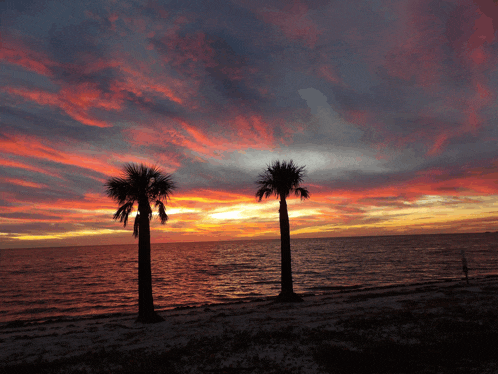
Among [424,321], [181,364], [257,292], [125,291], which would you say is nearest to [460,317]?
[424,321]

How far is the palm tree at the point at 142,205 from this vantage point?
52.6 feet

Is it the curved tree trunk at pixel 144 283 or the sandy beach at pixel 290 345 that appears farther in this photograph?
the curved tree trunk at pixel 144 283

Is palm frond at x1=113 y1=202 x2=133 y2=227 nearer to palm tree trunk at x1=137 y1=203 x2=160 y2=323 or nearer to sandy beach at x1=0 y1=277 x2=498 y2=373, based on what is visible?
palm tree trunk at x1=137 y1=203 x2=160 y2=323

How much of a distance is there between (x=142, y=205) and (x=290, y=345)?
1077 centimetres

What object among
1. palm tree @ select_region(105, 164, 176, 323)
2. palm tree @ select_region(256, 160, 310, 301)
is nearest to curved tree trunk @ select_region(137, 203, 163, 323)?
palm tree @ select_region(105, 164, 176, 323)

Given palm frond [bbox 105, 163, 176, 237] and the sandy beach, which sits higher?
palm frond [bbox 105, 163, 176, 237]

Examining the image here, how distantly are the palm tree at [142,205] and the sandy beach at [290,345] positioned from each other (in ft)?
4.39

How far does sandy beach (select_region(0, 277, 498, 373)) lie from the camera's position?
8938 millimetres

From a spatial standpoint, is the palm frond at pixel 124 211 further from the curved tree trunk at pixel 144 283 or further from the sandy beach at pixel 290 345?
the sandy beach at pixel 290 345

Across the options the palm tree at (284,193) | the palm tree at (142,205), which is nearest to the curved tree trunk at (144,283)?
the palm tree at (142,205)

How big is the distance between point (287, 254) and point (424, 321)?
9.70m

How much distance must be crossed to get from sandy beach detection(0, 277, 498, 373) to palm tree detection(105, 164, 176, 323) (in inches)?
52.7

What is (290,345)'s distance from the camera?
1059 cm

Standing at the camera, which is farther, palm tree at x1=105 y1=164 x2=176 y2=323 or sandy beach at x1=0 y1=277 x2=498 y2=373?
palm tree at x1=105 y1=164 x2=176 y2=323
